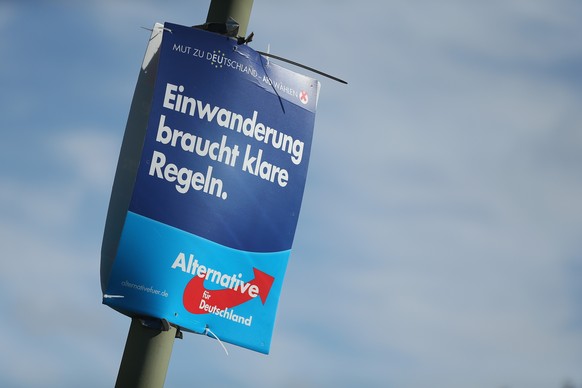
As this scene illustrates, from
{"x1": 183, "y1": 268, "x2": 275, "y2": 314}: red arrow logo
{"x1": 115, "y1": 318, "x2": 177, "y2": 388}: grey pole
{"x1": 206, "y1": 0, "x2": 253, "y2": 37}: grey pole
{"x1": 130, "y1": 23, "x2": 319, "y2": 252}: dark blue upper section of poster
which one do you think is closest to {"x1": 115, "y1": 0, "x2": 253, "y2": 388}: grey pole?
{"x1": 115, "y1": 318, "x2": 177, "y2": 388}: grey pole

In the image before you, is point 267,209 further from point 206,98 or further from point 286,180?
point 206,98

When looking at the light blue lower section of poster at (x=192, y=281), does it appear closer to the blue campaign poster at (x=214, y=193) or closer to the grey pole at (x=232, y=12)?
the blue campaign poster at (x=214, y=193)

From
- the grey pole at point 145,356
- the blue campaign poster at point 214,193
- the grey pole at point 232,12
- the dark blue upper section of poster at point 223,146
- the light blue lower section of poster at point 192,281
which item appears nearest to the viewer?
the grey pole at point 145,356

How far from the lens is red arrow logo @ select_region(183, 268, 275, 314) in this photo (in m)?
8.70

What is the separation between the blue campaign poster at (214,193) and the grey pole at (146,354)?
12cm

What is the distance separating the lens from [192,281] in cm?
874

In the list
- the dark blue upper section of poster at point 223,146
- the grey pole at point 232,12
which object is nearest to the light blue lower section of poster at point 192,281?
the dark blue upper section of poster at point 223,146

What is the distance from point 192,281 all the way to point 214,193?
0.79 m

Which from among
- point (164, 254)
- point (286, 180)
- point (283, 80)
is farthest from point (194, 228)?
point (283, 80)

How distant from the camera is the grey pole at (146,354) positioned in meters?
8.29

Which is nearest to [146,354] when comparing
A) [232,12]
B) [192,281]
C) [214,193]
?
[192,281]

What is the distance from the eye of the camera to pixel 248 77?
30.7 feet

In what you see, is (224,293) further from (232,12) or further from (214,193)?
(232,12)

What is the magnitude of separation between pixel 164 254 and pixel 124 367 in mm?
985
